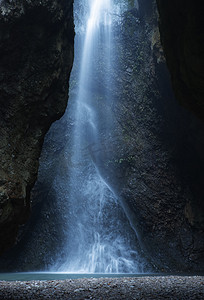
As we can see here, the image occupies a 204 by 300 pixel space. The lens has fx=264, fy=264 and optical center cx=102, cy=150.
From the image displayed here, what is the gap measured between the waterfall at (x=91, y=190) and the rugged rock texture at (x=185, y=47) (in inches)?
328

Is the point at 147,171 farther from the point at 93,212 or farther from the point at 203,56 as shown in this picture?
the point at 203,56

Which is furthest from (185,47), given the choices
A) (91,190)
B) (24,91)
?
(91,190)

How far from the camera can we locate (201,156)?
11.8m

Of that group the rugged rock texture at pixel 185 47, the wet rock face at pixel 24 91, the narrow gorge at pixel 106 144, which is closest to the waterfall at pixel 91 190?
the narrow gorge at pixel 106 144

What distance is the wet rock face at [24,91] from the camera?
13.2ft

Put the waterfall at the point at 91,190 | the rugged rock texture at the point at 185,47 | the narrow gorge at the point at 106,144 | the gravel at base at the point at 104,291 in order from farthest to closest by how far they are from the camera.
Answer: the waterfall at the point at 91,190 < the narrow gorge at the point at 106,144 < the rugged rock texture at the point at 185,47 < the gravel at base at the point at 104,291

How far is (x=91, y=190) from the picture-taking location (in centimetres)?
1422

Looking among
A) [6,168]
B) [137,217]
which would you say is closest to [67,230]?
[137,217]

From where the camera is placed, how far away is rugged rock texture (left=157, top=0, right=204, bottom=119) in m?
3.81

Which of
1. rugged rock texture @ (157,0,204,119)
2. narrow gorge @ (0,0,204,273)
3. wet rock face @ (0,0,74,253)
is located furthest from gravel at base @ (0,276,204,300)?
rugged rock texture @ (157,0,204,119)

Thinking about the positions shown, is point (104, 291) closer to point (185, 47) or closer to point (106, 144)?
point (185, 47)

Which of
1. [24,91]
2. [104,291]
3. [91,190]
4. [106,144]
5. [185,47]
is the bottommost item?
[104,291]

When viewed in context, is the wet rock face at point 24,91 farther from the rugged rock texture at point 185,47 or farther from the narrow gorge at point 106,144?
the rugged rock texture at point 185,47

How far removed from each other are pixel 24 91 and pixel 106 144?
1096 cm
